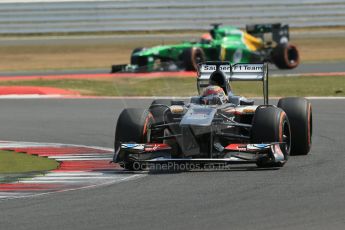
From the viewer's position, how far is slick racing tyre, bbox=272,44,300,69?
3341cm

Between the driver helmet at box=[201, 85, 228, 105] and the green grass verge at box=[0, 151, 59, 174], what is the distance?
7.01 ft

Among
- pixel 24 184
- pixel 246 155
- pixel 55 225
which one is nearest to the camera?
pixel 55 225

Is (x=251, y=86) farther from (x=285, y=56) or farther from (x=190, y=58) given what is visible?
(x=285, y=56)

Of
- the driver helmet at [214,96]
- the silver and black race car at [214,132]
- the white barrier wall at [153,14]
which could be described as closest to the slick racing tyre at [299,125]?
the silver and black race car at [214,132]

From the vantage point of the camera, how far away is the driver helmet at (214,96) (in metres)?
13.3

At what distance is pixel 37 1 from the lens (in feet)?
149

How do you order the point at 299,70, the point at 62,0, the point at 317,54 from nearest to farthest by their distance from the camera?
the point at 299,70 < the point at 317,54 < the point at 62,0

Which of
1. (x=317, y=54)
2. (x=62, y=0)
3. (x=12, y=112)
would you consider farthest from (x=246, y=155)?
(x=62, y=0)

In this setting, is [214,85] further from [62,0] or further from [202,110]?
[62,0]

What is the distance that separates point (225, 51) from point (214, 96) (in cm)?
2049

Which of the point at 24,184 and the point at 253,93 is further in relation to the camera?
the point at 253,93

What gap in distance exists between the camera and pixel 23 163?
1367 centimetres

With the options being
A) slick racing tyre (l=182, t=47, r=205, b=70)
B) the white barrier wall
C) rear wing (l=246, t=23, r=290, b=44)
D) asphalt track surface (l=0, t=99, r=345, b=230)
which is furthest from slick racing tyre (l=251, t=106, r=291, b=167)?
the white barrier wall

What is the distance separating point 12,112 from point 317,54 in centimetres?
2073
